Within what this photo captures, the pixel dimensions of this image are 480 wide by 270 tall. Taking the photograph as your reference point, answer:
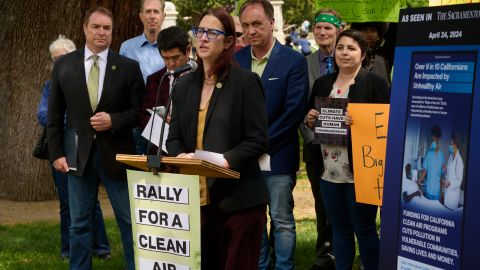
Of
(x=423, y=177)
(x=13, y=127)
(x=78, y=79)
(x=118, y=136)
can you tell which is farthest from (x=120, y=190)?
(x=13, y=127)

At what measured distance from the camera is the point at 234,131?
5.42 m

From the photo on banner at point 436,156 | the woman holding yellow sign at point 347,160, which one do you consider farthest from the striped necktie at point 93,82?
the photo on banner at point 436,156

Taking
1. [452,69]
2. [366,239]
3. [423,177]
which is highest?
[452,69]

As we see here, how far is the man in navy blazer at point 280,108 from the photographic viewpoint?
23.4ft

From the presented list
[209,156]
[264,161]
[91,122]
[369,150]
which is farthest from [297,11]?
[209,156]

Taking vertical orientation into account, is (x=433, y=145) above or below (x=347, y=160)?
above

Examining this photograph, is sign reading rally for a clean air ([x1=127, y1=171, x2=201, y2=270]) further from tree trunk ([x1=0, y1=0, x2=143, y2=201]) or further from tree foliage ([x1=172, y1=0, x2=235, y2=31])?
tree foliage ([x1=172, y1=0, x2=235, y2=31])

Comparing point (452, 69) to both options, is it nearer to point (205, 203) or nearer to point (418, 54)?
point (418, 54)

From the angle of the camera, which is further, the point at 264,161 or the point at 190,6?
the point at 190,6

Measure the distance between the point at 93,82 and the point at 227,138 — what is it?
224 centimetres

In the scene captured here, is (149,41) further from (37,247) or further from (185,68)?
(185,68)

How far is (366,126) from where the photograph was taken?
6488 mm

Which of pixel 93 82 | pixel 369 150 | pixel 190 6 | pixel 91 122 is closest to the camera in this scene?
pixel 369 150

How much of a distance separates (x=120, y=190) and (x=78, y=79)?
0.96 meters
